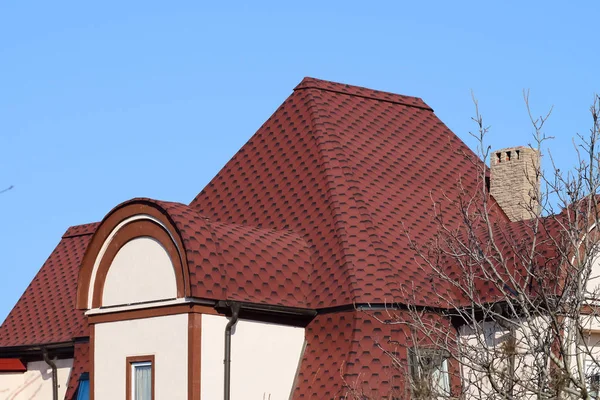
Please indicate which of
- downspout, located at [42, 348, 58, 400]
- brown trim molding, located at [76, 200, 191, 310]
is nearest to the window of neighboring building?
downspout, located at [42, 348, 58, 400]

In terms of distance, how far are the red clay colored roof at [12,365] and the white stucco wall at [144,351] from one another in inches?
284

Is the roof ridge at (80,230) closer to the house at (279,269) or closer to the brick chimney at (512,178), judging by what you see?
the house at (279,269)

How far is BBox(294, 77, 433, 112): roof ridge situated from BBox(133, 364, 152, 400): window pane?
7963mm

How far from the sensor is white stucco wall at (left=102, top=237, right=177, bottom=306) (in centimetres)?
2014

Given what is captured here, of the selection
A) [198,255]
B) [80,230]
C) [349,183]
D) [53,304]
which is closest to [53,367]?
[53,304]

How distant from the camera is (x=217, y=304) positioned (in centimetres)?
1952

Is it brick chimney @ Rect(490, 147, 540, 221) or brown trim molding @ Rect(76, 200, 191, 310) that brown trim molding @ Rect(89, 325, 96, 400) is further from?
brick chimney @ Rect(490, 147, 540, 221)

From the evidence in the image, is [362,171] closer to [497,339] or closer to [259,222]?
[259,222]

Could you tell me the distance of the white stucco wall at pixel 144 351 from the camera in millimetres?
19453

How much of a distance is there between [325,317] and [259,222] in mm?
3400

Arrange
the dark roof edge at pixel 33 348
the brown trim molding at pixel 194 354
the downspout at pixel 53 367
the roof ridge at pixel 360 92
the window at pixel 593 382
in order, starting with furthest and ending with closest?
the downspout at pixel 53 367
the dark roof edge at pixel 33 348
the roof ridge at pixel 360 92
the brown trim molding at pixel 194 354
the window at pixel 593 382

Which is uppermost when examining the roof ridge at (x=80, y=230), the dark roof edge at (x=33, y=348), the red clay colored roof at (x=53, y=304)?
the roof ridge at (x=80, y=230)

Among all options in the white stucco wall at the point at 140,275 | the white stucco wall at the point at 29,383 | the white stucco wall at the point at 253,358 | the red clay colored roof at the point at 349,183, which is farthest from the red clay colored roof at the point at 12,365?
the white stucco wall at the point at 253,358

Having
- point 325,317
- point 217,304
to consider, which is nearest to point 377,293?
point 325,317
